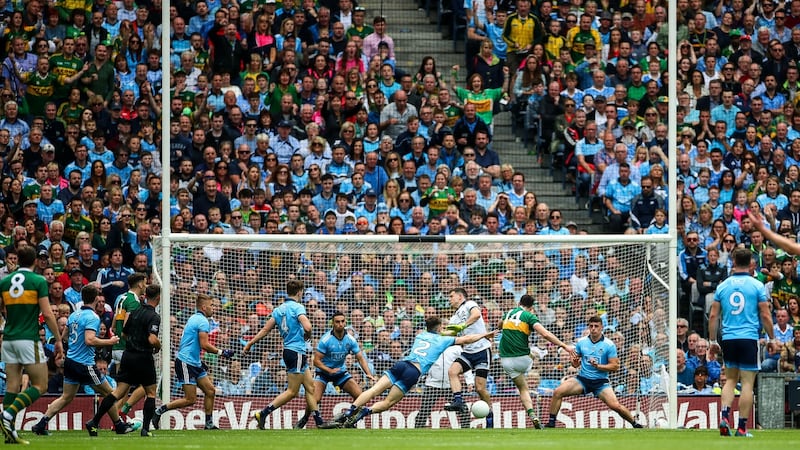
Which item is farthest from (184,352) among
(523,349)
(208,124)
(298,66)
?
(298,66)

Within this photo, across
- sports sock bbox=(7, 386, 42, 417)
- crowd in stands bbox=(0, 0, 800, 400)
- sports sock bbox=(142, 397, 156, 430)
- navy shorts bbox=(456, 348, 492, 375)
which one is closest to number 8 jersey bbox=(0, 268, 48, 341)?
sports sock bbox=(7, 386, 42, 417)

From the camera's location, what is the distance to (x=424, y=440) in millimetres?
16703

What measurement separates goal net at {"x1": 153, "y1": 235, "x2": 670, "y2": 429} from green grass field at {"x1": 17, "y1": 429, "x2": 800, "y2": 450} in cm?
240

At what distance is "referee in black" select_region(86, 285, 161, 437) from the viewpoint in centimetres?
1828

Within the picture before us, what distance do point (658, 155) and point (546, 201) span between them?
6.98 feet

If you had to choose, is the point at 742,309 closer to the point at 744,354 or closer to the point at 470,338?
the point at 744,354

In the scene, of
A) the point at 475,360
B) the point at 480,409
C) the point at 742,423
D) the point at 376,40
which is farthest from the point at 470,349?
the point at 376,40

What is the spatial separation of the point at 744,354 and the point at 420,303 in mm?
6954

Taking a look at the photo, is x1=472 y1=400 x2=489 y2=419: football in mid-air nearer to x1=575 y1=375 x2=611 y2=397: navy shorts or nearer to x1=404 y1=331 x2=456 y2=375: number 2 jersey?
x1=404 y1=331 x2=456 y2=375: number 2 jersey

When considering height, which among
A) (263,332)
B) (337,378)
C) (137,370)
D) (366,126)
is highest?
(366,126)

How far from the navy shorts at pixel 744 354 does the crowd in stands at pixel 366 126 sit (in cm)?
565

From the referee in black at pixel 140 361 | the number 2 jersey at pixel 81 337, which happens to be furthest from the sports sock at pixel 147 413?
the number 2 jersey at pixel 81 337

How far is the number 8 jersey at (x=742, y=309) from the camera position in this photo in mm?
16844

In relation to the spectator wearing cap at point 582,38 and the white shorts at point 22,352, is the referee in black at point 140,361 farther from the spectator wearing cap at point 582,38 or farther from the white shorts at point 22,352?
the spectator wearing cap at point 582,38
